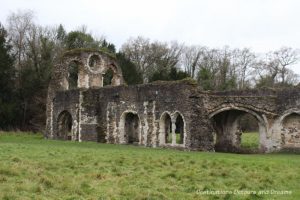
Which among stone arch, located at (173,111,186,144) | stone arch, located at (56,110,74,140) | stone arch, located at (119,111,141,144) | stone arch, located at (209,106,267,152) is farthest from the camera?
stone arch, located at (56,110,74,140)

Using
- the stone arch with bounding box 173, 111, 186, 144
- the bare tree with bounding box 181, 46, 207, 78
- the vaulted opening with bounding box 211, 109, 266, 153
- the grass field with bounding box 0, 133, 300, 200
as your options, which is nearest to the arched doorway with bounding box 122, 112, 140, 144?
the stone arch with bounding box 173, 111, 186, 144

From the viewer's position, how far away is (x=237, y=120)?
99.3 ft

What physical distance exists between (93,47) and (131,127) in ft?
82.3

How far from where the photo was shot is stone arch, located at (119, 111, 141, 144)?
100ft

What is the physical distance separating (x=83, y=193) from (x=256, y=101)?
17679mm

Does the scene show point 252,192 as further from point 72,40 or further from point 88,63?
point 72,40

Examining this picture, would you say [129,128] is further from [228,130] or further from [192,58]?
[192,58]

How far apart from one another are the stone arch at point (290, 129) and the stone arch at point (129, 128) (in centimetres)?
872

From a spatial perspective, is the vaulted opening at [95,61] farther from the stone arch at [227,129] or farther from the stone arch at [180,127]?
the stone arch at [227,129]

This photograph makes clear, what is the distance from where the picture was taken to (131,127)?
108ft

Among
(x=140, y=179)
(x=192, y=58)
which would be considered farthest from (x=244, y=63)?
(x=140, y=179)

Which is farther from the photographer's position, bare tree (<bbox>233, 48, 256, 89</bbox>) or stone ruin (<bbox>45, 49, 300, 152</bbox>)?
bare tree (<bbox>233, 48, 256, 89</bbox>)

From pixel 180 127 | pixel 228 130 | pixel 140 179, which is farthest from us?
pixel 180 127

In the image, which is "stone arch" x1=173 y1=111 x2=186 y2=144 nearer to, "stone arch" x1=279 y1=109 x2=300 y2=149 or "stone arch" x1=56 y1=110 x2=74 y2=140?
"stone arch" x1=279 y1=109 x2=300 y2=149
